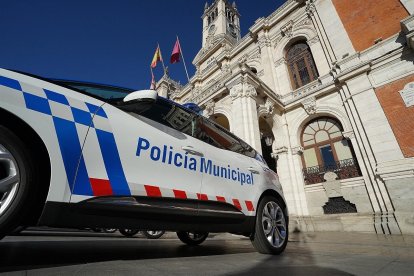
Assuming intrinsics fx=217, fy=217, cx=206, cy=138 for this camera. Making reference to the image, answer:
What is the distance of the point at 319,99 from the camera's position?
38.7 ft

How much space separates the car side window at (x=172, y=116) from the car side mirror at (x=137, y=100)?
4.2 inches

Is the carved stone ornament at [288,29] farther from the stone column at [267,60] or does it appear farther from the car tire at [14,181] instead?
the car tire at [14,181]

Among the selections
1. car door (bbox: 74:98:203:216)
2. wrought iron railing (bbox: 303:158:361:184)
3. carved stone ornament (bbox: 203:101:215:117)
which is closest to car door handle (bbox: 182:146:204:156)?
car door (bbox: 74:98:203:216)

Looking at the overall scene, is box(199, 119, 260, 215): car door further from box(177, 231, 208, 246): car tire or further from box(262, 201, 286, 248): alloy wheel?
box(177, 231, 208, 246): car tire

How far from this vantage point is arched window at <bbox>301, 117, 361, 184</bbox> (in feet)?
33.7

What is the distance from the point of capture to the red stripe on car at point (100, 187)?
159 centimetres

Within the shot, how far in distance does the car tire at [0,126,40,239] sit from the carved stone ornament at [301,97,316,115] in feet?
41.0

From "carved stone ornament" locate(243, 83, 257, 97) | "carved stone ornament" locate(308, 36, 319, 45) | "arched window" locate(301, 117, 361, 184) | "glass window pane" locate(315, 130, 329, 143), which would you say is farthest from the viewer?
"carved stone ornament" locate(308, 36, 319, 45)

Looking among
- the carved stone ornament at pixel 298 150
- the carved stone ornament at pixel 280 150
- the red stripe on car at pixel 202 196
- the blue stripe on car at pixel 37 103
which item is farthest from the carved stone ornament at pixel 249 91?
the blue stripe on car at pixel 37 103

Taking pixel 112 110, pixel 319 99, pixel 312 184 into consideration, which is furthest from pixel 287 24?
pixel 112 110

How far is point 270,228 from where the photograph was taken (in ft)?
9.68

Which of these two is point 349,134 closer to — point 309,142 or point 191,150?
point 309,142

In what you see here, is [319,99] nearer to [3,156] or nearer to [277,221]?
[277,221]

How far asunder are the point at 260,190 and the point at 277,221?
56 cm
